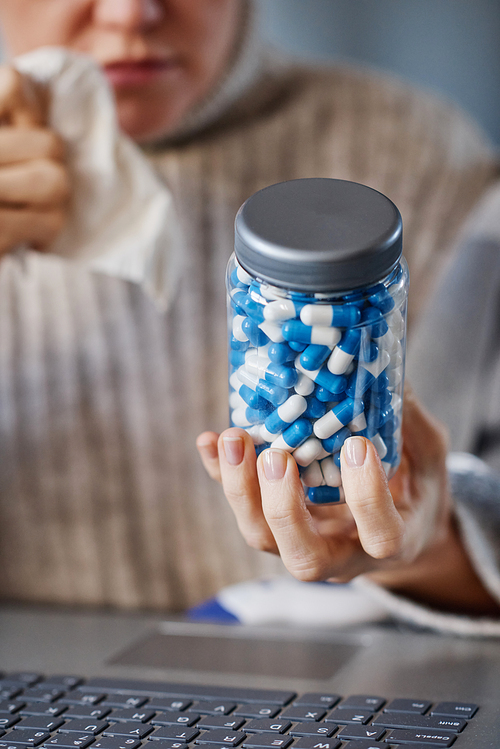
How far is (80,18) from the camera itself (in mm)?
728

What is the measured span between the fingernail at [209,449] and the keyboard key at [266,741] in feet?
0.51

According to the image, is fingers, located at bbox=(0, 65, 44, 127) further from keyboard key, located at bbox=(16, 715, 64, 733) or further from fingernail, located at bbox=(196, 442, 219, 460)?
keyboard key, located at bbox=(16, 715, 64, 733)

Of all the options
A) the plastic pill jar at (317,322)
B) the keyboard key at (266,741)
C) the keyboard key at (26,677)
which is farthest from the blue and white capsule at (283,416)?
the keyboard key at (26,677)

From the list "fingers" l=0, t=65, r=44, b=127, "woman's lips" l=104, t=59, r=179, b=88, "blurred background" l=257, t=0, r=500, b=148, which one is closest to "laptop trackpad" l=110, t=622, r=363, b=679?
"fingers" l=0, t=65, r=44, b=127

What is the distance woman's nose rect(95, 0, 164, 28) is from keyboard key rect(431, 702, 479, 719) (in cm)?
67

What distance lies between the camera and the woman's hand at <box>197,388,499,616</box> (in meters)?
0.36

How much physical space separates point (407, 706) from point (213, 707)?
0.12 metres

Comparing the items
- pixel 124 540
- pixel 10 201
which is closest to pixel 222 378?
pixel 124 540

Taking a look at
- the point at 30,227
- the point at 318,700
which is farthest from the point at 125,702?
the point at 30,227

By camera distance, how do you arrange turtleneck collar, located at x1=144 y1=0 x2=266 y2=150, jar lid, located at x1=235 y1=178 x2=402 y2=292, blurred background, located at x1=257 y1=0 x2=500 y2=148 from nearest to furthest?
jar lid, located at x1=235 y1=178 x2=402 y2=292
turtleneck collar, located at x1=144 y1=0 x2=266 y2=150
blurred background, located at x1=257 y1=0 x2=500 y2=148

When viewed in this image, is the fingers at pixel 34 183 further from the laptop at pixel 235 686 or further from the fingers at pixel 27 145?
the laptop at pixel 235 686

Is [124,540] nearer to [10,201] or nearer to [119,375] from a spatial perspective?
[119,375]

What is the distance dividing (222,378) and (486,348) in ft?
1.13

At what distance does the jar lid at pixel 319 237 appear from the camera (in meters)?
0.33
